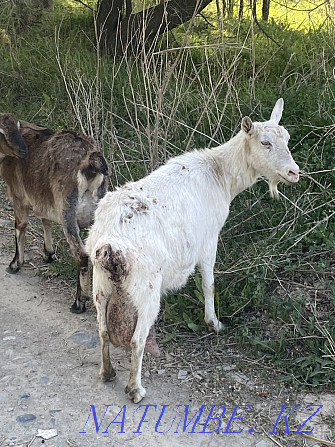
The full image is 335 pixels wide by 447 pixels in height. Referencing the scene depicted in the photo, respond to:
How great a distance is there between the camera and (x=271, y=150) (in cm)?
408

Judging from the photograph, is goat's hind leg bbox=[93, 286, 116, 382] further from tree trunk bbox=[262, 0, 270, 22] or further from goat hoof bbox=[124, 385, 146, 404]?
tree trunk bbox=[262, 0, 270, 22]

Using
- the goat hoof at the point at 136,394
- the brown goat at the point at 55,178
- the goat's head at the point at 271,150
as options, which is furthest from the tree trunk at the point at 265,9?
the goat hoof at the point at 136,394

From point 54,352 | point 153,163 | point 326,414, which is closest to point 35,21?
point 153,163

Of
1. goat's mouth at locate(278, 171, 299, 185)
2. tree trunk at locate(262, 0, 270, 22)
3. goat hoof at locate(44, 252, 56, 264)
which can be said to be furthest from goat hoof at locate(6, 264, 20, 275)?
tree trunk at locate(262, 0, 270, 22)

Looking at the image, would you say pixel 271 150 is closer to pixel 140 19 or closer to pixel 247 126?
pixel 247 126

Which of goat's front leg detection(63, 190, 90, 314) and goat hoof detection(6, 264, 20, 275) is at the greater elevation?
goat's front leg detection(63, 190, 90, 314)

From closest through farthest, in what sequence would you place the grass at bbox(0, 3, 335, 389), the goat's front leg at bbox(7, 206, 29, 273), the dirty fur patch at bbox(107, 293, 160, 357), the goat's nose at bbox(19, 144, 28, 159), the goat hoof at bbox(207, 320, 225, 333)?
A: the dirty fur patch at bbox(107, 293, 160, 357) < the grass at bbox(0, 3, 335, 389) < the goat hoof at bbox(207, 320, 225, 333) < the goat's nose at bbox(19, 144, 28, 159) < the goat's front leg at bbox(7, 206, 29, 273)

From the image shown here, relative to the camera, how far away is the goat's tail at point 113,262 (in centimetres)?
337

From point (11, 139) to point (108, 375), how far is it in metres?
Result: 2.42

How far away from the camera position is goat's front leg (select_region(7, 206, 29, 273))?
17.8 ft

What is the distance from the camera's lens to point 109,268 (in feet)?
11.1

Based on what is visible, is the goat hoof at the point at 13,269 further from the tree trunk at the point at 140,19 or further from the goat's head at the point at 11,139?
the tree trunk at the point at 140,19

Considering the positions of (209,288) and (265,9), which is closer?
(209,288)

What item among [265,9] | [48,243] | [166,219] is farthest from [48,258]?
[265,9]
